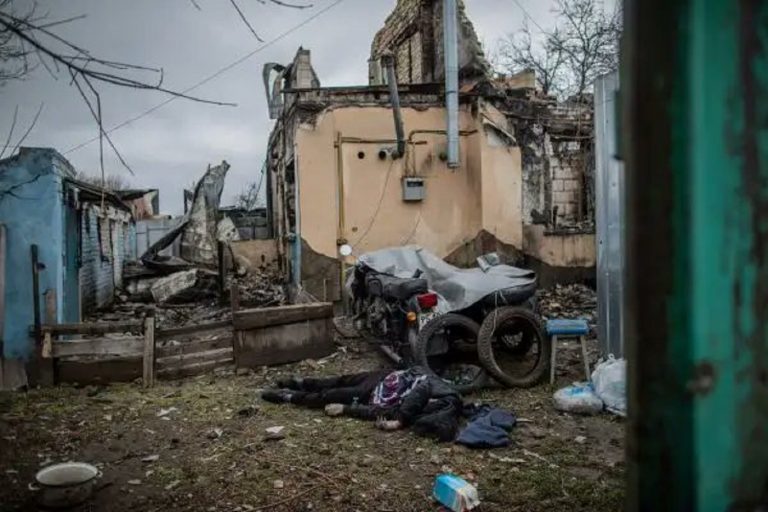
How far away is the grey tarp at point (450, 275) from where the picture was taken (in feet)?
20.1

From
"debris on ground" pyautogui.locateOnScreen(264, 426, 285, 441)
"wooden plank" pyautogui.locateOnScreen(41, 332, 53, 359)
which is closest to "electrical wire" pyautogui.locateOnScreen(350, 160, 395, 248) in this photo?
"wooden plank" pyautogui.locateOnScreen(41, 332, 53, 359)

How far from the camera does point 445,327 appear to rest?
5.95 m

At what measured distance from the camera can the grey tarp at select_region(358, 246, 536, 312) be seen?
6.12 metres

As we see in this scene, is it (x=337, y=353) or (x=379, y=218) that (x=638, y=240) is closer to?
(x=337, y=353)

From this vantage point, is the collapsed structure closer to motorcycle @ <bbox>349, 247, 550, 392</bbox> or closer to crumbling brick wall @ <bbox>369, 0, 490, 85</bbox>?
crumbling brick wall @ <bbox>369, 0, 490, 85</bbox>

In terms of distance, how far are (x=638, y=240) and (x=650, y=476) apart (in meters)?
0.28

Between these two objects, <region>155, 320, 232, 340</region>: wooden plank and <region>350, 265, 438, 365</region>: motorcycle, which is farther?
<region>155, 320, 232, 340</region>: wooden plank

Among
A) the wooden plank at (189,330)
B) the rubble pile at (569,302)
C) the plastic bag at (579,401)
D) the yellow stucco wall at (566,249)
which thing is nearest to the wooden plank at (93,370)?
the wooden plank at (189,330)

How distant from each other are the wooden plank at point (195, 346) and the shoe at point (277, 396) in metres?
1.38

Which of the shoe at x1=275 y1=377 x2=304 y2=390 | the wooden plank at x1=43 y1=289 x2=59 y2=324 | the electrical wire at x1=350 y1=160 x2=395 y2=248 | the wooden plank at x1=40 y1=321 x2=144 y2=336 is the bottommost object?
the shoe at x1=275 y1=377 x2=304 y2=390

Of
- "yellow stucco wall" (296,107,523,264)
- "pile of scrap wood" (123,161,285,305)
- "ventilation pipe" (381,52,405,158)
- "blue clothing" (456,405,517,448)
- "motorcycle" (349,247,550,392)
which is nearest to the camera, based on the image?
"blue clothing" (456,405,517,448)

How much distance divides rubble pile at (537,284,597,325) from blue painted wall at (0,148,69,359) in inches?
286

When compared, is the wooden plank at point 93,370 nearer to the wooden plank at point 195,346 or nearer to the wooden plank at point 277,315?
the wooden plank at point 195,346

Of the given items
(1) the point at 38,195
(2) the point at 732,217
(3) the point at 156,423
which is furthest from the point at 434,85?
(2) the point at 732,217
